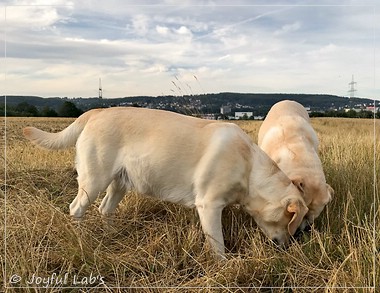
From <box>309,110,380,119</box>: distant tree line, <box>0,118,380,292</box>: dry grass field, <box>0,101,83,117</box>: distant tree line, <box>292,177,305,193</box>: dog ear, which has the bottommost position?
<box>0,118,380,292</box>: dry grass field

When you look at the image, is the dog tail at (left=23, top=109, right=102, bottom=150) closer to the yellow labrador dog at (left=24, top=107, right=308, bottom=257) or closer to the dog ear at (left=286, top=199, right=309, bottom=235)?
the yellow labrador dog at (left=24, top=107, right=308, bottom=257)

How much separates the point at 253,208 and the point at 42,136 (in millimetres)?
2298

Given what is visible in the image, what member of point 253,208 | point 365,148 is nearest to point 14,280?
point 253,208

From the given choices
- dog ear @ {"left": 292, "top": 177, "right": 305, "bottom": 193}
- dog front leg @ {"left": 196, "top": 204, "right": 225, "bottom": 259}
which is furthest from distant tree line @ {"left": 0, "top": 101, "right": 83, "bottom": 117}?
dog ear @ {"left": 292, "top": 177, "right": 305, "bottom": 193}

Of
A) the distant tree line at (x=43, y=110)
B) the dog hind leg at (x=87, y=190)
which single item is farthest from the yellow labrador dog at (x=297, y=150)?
the distant tree line at (x=43, y=110)

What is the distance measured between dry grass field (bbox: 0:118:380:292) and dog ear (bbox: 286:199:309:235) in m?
0.17

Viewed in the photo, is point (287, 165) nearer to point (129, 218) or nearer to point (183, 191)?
point (183, 191)

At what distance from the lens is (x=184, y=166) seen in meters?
4.27

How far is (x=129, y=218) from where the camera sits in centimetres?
483

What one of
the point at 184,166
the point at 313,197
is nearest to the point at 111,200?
the point at 184,166

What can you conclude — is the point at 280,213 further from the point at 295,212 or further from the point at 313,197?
the point at 313,197

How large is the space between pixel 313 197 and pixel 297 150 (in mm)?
812

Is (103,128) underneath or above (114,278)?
above

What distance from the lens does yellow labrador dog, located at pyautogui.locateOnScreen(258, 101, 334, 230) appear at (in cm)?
443
